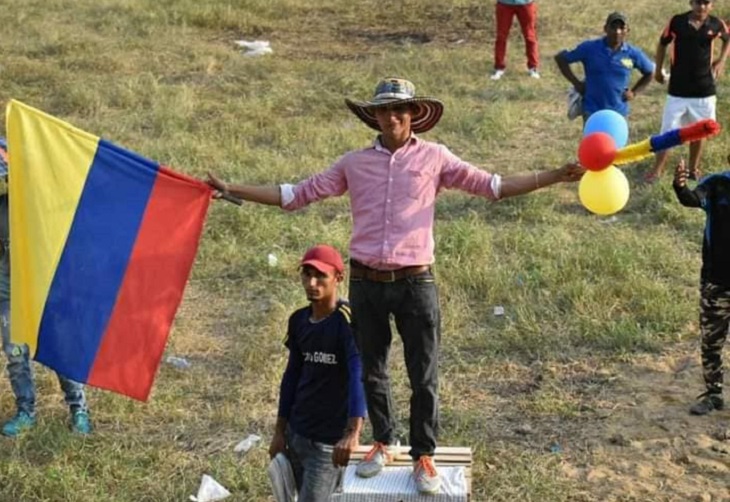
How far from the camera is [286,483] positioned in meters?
4.45

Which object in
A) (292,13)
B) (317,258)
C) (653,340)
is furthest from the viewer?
(292,13)

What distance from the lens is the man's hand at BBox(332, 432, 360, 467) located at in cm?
415

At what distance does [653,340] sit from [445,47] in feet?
28.6

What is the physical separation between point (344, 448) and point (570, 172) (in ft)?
4.57

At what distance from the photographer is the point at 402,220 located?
14.2 ft

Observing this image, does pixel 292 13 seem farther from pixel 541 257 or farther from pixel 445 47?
pixel 541 257

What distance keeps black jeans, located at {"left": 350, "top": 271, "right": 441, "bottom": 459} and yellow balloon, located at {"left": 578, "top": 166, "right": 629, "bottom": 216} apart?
73 centimetres

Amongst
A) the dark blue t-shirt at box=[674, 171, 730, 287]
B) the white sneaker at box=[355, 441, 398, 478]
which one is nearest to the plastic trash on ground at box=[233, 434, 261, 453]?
the white sneaker at box=[355, 441, 398, 478]

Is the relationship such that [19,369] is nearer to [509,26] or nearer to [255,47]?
[509,26]

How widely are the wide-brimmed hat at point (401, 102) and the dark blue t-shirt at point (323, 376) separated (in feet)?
2.66

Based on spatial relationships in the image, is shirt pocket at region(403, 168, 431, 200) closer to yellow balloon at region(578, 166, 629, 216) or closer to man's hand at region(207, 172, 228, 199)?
yellow balloon at region(578, 166, 629, 216)

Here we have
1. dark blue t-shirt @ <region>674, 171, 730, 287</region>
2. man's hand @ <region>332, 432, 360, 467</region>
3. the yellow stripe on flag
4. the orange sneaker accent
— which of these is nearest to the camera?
man's hand @ <region>332, 432, 360, 467</region>

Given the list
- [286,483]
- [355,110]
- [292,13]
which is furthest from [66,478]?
[292,13]

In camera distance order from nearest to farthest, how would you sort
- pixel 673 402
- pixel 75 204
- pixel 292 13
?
pixel 75 204
pixel 673 402
pixel 292 13
